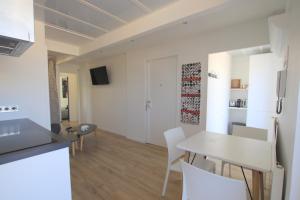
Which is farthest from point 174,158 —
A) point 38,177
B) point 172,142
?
point 38,177

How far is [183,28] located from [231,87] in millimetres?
2555

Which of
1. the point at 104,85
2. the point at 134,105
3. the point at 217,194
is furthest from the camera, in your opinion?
the point at 104,85

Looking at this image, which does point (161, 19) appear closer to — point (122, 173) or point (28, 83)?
point (28, 83)

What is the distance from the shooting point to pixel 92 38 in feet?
11.0

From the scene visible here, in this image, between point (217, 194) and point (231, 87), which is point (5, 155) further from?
point (231, 87)

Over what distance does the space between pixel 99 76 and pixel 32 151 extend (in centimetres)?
404

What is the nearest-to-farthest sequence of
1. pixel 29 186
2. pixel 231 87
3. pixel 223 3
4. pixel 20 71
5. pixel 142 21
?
pixel 29 186, pixel 223 3, pixel 20 71, pixel 142 21, pixel 231 87

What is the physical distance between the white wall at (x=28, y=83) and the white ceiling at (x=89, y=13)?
0.35 meters

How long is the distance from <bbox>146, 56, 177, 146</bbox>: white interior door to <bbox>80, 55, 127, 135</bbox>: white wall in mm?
925

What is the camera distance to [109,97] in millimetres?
4848

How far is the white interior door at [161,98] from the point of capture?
3366mm

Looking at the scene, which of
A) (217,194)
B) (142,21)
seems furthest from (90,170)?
(142,21)

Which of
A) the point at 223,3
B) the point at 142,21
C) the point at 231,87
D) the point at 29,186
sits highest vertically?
the point at 142,21

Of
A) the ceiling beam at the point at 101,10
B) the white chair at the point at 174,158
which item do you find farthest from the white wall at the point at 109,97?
the white chair at the point at 174,158
